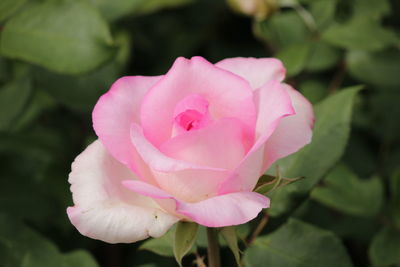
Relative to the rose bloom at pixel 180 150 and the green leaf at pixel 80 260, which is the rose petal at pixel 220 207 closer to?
the rose bloom at pixel 180 150

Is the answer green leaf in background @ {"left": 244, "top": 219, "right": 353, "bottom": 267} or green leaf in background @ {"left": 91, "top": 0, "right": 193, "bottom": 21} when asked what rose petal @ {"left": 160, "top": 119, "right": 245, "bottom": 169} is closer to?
green leaf in background @ {"left": 244, "top": 219, "right": 353, "bottom": 267}

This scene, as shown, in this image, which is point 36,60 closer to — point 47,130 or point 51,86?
point 51,86

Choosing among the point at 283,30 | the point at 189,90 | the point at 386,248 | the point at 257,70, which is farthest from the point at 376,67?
the point at 189,90

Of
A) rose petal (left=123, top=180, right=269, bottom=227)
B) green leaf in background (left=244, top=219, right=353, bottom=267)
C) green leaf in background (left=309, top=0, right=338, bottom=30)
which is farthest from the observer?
green leaf in background (left=309, top=0, right=338, bottom=30)

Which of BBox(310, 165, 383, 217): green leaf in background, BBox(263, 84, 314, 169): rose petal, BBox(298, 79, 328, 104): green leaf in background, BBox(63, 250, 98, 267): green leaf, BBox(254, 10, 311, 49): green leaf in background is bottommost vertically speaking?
BBox(310, 165, 383, 217): green leaf in background

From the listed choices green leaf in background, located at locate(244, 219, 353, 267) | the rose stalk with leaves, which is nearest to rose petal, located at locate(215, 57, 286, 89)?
the rose stalk with leaves

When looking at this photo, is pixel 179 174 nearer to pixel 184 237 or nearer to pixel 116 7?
pixel 184 237

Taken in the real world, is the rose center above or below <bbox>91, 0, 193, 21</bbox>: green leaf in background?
above
